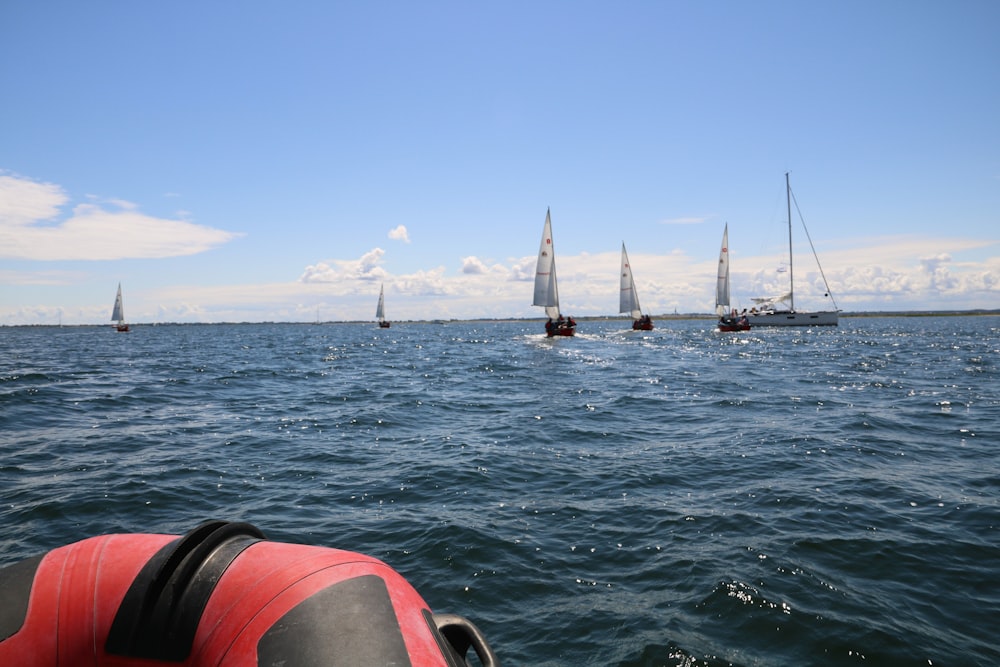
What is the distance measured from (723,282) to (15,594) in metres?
82.8

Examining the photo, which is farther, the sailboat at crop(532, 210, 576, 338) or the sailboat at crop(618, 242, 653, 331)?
the sailboat at crop(618, 242, 653, 331)

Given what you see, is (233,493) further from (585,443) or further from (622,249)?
(622,249)

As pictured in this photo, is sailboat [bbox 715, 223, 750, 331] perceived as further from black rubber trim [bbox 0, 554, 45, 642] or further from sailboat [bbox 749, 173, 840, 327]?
black rubber trim [bbox 0, 554, 45, 642]

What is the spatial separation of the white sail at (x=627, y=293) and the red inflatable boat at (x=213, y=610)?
74211 millimetres

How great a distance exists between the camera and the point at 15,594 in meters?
2.63

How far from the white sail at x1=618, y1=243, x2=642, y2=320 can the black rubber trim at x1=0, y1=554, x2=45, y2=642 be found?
245 feet

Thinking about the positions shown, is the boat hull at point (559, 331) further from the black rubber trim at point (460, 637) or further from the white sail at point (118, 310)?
the white sail at point (118, 310)

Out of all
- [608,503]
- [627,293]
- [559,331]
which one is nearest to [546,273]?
[559,331]

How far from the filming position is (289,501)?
735 cm

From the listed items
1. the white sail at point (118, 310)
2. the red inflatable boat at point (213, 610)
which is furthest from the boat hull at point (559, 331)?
the white sail at point (118, 310)

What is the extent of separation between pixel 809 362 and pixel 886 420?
1790 centimetres

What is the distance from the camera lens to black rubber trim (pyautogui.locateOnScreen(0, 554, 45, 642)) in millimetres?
2516

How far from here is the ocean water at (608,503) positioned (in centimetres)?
434

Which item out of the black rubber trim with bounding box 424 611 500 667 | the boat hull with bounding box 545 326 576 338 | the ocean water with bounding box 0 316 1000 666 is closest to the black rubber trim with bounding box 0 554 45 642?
the black rubber trim with bounding box 424 611 500 667
